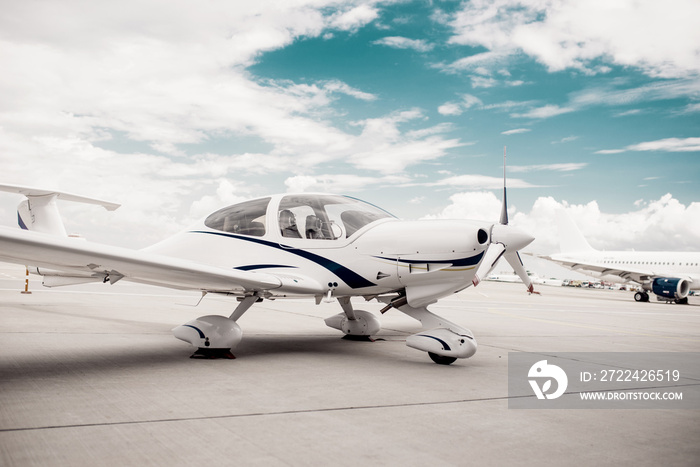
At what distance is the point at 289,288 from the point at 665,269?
1215 inches

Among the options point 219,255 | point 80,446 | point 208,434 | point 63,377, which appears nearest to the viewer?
point 80,446

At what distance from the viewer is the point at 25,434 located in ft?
9.53

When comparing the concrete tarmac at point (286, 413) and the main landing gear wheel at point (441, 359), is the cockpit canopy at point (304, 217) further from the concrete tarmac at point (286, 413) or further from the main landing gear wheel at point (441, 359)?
the main landing gear wheel at point (441, 359)

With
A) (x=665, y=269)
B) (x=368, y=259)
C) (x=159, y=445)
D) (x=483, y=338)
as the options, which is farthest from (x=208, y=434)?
(x=665, y=269)

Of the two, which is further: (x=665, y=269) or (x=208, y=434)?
(x=665, y=269)

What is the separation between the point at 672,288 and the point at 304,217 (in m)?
25.6

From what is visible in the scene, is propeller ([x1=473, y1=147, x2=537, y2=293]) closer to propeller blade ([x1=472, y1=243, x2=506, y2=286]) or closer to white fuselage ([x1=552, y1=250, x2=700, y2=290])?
propeller blade ([x1=472, y1=243, x2=506, y2=286])

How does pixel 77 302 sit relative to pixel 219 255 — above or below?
below

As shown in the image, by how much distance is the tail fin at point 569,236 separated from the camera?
40094 millimetres

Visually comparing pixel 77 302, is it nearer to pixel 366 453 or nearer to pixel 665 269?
pixel 366 453

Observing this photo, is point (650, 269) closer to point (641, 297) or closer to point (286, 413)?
point (641, 297)

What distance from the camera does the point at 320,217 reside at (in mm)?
6488

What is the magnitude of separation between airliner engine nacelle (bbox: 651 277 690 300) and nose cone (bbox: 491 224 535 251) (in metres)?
24.4

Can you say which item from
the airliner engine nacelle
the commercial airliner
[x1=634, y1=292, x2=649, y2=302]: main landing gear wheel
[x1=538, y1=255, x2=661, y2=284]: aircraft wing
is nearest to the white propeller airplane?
the airliner engine nacelle
